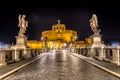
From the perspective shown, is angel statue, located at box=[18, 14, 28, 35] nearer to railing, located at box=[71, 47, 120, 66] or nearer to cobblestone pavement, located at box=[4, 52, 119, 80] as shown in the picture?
railing, located at box=[71, 47, 120, 66]

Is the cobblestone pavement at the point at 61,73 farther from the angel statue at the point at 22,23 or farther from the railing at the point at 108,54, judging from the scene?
the angel statue at the point at 22,23

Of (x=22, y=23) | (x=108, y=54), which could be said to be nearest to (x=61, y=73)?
(x=108, y=54)

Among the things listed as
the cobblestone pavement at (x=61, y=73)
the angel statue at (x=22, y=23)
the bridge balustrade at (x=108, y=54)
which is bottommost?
the cobblestone pavement at (x=61, y=73)

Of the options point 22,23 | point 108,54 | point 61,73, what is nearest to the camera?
point 61,73

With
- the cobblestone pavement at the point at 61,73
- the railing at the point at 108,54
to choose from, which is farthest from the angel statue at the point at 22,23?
the cobblestone pavement at the point at 61,73

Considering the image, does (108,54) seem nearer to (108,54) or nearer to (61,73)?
(108,54)

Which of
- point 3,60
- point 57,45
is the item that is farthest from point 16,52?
point 57,45

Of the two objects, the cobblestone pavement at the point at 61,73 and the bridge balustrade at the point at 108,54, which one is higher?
the bridge balustrade at the point at 108,54

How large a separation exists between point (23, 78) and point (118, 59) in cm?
816

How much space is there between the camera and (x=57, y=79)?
424 inches

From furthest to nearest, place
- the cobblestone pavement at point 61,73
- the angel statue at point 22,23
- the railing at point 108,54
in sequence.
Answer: the angel statue at point 22,23
the railing at point 108,54
the cobblestone pavement at point 61,73

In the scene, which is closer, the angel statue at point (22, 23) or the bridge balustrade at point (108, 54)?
the bridge balustrade at point (108, 54)

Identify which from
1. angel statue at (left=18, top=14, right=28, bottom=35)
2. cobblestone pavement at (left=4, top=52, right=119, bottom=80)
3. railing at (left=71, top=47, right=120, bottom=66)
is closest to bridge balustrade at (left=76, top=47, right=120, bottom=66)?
railing at (left=71, top=47, right=120, bottom=66)

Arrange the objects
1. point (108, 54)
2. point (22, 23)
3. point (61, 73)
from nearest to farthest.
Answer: point (61, 73) < point (108, 54) < point (22, 23)
